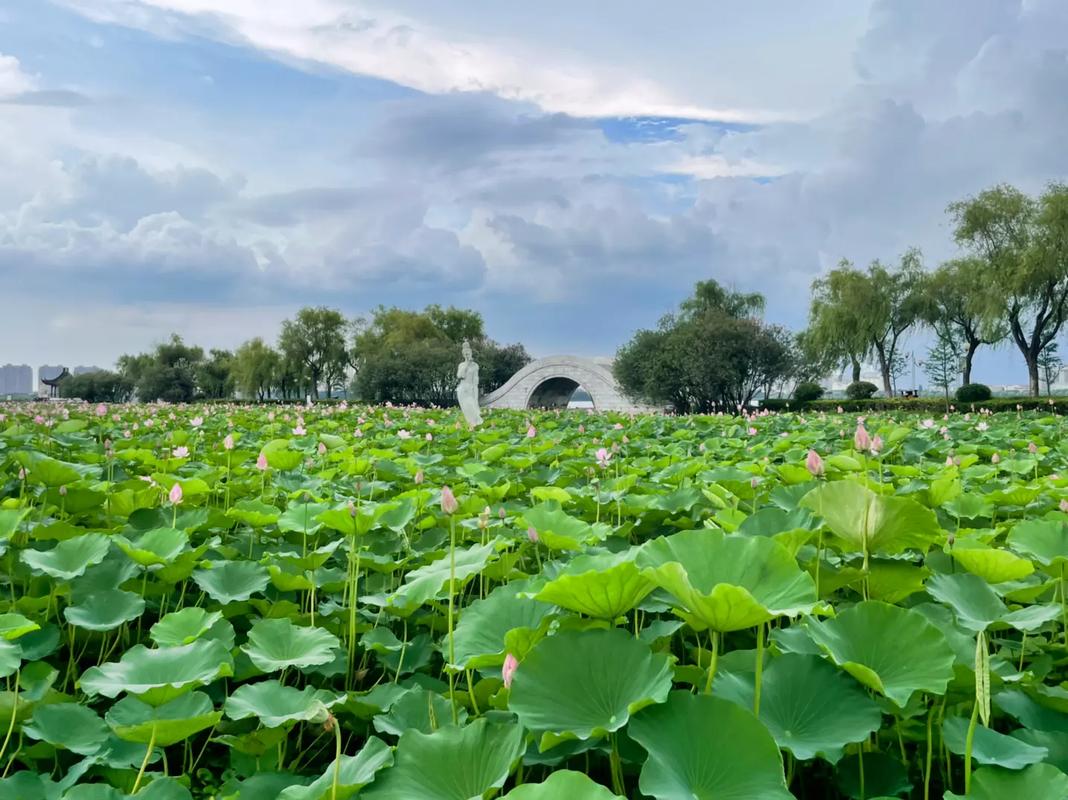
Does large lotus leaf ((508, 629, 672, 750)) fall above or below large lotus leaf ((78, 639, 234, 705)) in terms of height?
above

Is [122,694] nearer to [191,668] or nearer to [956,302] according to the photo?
[191,668]

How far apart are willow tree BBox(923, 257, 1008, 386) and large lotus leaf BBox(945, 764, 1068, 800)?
103ft

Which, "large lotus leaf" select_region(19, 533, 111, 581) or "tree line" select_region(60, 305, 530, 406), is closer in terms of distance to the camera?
"large lotus leaf" select_region(19, 533, 111, 581)

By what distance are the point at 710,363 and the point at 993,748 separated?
27283 millimetres

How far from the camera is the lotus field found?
103cm

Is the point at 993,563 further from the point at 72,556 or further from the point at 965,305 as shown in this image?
the point at 965,305

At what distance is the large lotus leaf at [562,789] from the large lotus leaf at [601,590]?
258 millimetres

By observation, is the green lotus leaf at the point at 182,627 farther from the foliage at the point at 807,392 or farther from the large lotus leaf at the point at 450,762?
the foliage at the point at 807,392

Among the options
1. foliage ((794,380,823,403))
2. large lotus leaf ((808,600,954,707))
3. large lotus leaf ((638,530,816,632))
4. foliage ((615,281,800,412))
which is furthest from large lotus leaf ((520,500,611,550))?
foliage ((794,380,823,403))

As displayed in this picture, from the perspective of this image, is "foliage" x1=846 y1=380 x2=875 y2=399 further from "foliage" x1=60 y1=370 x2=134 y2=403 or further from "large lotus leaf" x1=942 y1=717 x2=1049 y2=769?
"foliage" x1=60 y1=370 x2=134 y2=403

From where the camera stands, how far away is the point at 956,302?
110 feet

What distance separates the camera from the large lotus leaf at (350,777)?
1.04m

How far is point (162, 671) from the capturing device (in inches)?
55.2

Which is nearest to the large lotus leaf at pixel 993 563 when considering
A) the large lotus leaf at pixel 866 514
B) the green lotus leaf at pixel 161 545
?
the large lotus leaf at pixel 866 514
